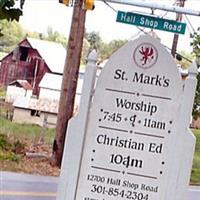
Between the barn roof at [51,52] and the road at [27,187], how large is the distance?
18.1 ft

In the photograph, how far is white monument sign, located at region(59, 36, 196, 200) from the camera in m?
3.37

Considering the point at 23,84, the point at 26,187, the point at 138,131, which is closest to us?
the point at 138,131

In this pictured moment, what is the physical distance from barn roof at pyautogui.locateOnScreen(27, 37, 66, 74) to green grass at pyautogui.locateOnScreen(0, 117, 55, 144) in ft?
7.42

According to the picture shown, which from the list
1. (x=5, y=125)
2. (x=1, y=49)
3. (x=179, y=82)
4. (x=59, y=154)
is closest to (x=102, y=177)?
(x=179, y=82)

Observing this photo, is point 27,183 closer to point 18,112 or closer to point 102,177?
point 18,112

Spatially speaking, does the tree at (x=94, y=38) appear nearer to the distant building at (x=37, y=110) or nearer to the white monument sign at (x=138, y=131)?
the distant building at (x=37, y=110)

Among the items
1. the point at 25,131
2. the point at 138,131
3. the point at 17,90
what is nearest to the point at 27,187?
the point at 25,131

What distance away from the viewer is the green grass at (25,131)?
13.9 m

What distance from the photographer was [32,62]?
16.3 m

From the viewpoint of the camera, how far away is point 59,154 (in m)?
12.4

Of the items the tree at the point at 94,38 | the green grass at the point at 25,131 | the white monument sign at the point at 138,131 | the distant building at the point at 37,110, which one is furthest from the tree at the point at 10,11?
the tree at the point at 94,38

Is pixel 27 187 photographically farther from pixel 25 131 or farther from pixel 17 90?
pixel 17 90

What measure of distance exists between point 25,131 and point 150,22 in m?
9.88

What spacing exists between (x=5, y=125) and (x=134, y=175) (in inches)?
441
